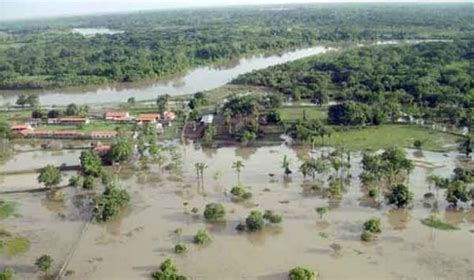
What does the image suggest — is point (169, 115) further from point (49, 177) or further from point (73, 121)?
point (49, 177)

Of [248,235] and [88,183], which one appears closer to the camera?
[248,235]

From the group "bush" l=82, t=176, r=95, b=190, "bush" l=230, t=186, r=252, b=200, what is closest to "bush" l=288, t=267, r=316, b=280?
"bush" l=230, t=186, r=252, b=200

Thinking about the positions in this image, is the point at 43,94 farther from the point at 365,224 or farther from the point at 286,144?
the point at 365,224

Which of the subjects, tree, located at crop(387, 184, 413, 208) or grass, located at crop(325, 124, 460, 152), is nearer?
tree, located at crop(387, 184, 413, 208)

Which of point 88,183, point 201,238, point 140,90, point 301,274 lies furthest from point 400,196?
point 140,90

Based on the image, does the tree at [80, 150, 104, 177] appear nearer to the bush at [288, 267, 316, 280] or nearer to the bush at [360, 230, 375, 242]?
the bush at [288, 267, 316, 280]

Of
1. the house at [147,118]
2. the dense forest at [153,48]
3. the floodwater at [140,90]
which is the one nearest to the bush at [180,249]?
the house at [147,118]

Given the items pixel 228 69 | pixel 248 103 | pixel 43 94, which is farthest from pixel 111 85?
pixel 248 103
